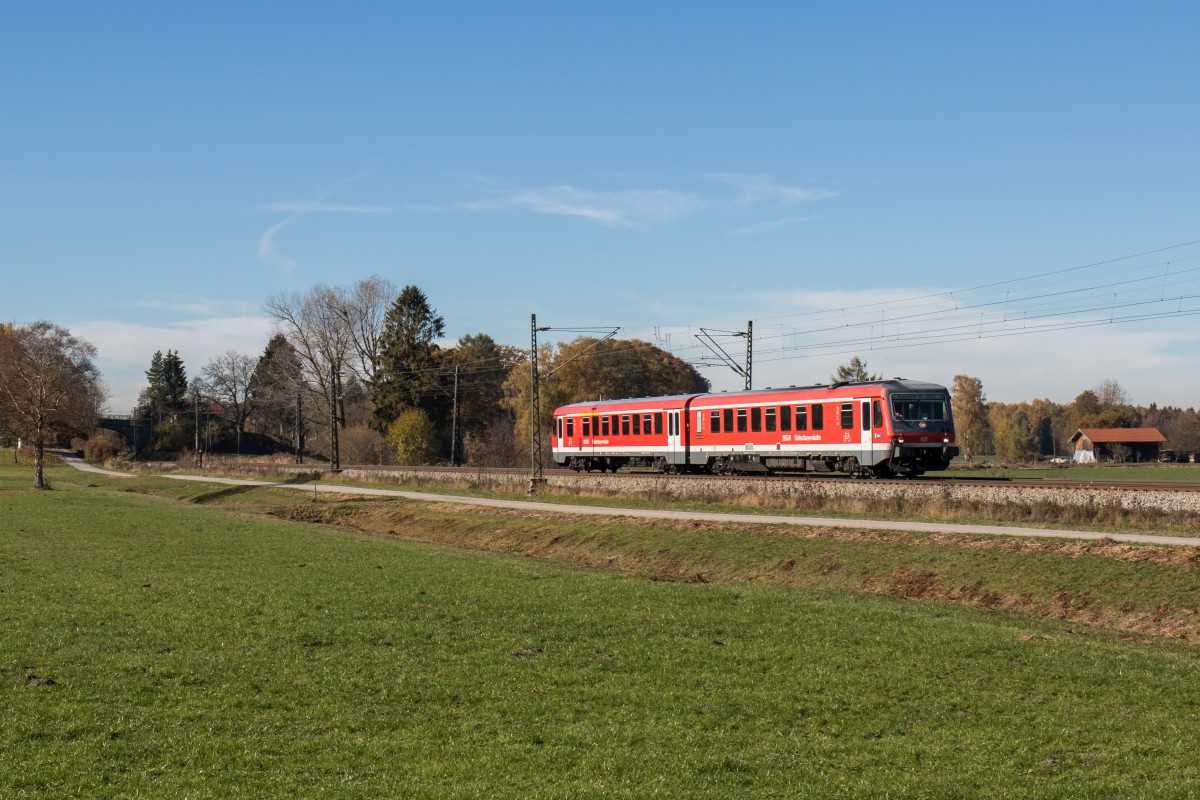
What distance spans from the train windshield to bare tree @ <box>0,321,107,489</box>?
50.2m

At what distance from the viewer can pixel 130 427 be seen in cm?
13325

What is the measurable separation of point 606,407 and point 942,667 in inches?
1664

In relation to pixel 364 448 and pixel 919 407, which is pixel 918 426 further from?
pixel 364 448

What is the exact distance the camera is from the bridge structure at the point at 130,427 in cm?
13050

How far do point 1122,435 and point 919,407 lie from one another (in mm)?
83232

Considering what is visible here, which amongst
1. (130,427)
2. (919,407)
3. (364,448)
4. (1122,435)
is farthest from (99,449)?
(1122,435)

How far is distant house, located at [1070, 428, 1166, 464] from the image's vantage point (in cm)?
10944

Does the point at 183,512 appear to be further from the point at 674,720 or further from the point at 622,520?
the point at 674,720

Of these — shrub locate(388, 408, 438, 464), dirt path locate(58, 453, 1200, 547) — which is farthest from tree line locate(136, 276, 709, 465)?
dirt path locate(58, 453, 1200, 547)

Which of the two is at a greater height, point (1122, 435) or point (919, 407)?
point (919, 407)

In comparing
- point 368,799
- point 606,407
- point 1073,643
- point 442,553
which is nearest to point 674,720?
point 368,799

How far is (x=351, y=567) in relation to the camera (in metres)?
24.0

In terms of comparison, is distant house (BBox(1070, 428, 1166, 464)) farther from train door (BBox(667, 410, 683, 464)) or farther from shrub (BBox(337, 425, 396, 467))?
train door (BBox(667, 410, 683, 464))

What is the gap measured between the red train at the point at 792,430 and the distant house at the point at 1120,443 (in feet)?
235
